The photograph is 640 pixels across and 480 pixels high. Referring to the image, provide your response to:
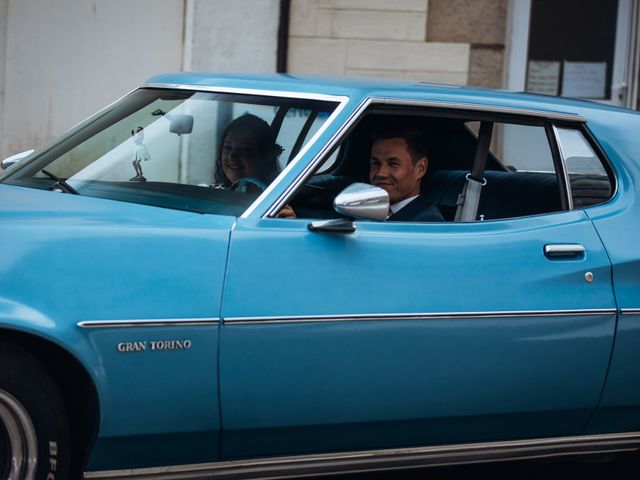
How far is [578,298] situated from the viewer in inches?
179

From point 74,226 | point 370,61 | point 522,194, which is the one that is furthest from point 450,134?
point 370,61

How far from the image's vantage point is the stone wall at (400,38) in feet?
37.0

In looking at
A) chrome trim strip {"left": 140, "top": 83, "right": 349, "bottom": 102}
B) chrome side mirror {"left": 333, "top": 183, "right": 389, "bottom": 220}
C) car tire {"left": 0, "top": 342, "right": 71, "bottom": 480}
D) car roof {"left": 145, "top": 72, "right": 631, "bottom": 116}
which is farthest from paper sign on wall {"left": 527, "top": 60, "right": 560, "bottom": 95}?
car tire {"left": 0, "top": 342, "right": 71, "bottom": 480}

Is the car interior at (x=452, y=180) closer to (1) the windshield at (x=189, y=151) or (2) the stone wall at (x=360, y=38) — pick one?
(1) the windshield at (x=189, y=151)

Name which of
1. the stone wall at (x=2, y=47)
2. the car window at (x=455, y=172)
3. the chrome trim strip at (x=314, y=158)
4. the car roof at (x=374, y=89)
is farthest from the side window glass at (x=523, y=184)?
the stone wall at (x=2, y=47)

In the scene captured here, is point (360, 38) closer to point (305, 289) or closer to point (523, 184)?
point (523, 184)

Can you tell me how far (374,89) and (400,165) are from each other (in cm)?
60

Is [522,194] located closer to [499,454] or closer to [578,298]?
[578,298]

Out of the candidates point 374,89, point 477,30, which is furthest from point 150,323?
point 477,30

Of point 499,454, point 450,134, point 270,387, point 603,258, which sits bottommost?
point 499,454

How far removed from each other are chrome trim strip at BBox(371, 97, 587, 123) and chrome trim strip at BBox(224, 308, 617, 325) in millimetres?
774

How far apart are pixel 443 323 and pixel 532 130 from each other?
3.39 ft

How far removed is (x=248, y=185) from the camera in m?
4.46

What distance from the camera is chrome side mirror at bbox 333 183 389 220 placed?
13.7 feet
